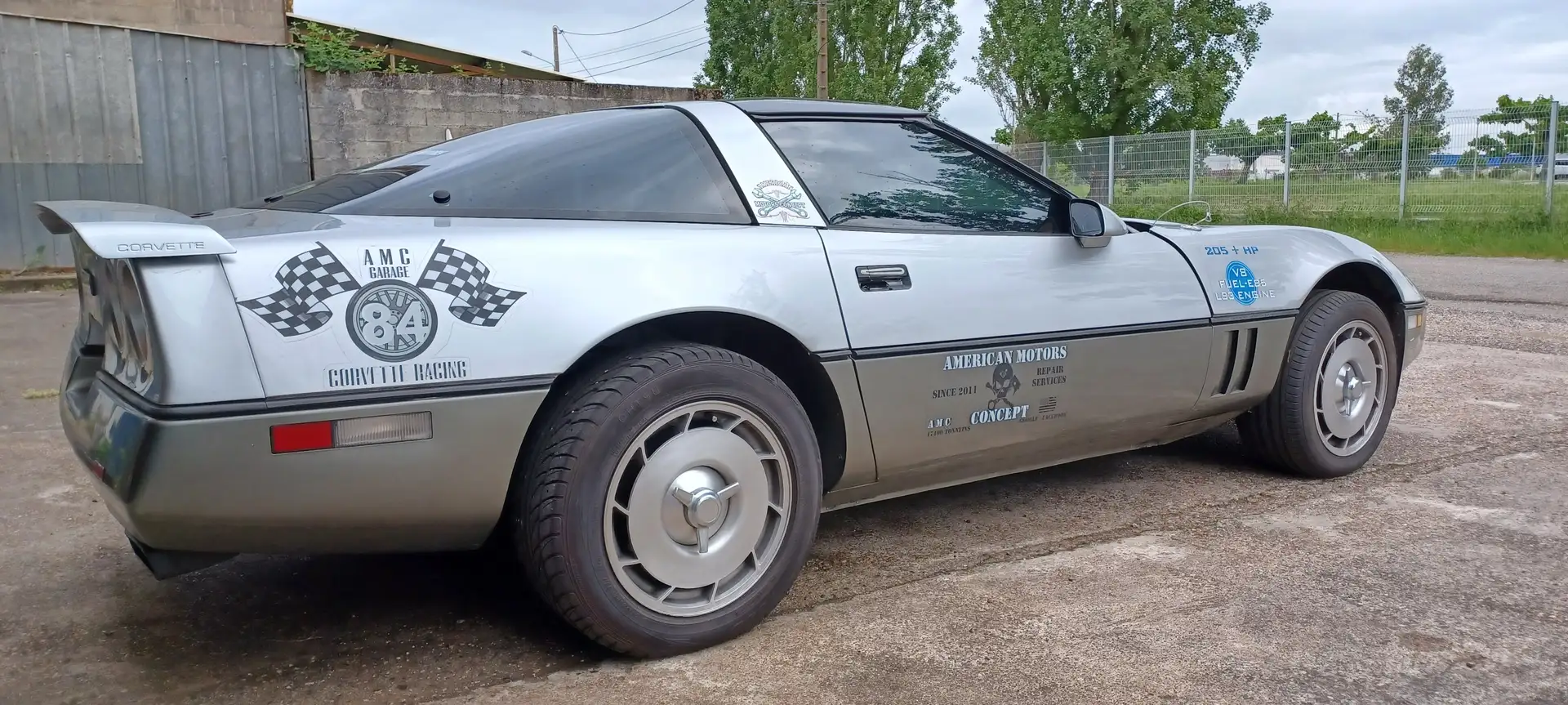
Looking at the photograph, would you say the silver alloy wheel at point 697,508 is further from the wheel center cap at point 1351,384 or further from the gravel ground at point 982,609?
the wheel center cap at point 1351,384

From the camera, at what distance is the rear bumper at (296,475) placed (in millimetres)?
1975

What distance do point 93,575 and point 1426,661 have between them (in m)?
3.24

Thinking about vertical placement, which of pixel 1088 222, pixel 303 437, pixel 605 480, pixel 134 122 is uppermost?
pixel 134 122

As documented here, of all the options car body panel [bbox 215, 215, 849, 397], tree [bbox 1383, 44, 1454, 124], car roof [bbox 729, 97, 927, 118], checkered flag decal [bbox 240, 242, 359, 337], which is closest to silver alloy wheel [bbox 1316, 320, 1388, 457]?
car roof [bbox 729, 97, 927, 118]

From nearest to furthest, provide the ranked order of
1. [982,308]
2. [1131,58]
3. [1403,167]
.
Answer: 1. [982,308]
2. [1403,167]
3. [1131,58]

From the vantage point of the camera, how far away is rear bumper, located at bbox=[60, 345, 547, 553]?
6.48ft

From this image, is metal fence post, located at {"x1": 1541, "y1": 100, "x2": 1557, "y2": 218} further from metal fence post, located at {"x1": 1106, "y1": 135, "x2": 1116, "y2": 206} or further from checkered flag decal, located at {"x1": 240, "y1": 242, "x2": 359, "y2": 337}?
checkered flag decal, located at {"x1": 240, "y1": 242, "x2": 359, "y2": 337}

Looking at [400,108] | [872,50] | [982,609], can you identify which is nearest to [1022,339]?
[982,609]

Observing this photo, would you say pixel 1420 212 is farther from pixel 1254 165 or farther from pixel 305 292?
pixel 305 292

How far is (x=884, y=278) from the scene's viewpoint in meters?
2.77

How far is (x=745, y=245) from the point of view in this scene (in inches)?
102

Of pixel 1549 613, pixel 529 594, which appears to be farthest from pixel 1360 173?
pixel 529 594

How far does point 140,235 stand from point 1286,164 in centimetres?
1862

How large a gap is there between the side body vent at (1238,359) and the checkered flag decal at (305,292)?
2.63m
